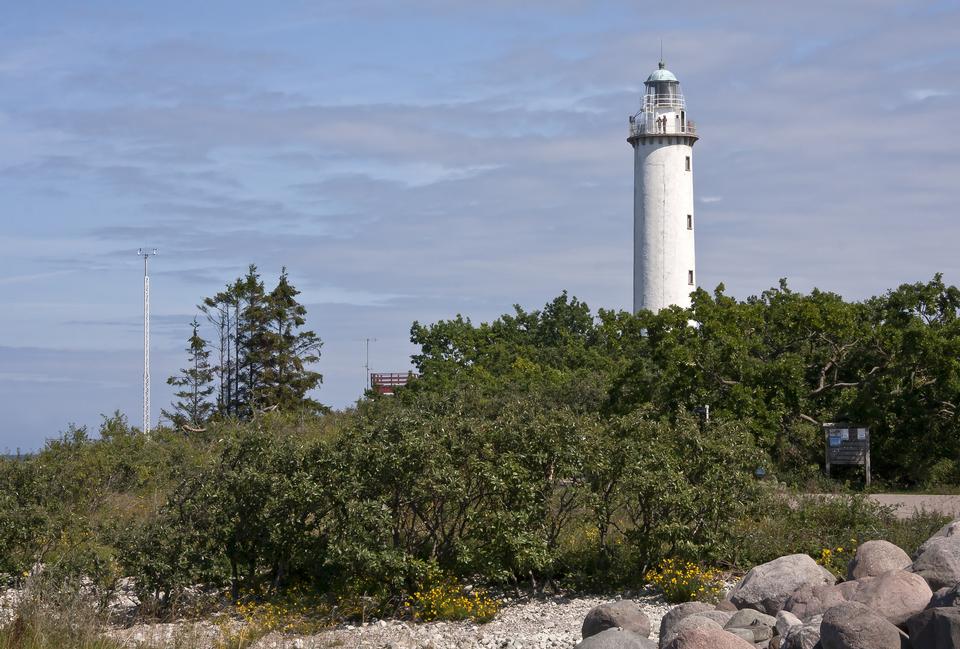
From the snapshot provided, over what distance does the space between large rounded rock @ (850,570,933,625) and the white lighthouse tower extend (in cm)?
3170

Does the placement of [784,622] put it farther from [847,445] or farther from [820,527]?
[847,445]

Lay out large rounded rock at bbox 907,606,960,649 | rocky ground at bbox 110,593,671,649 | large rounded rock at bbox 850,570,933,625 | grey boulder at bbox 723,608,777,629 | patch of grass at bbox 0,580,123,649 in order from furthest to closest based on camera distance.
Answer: rocky ground at bbox 110,593,671,649 → grey boulder at bbox 723,608,777,629 → large rounded rock at bbox 850,570,933,625 → patch of grass at bbox 0,580,123,649 → large rounded rock at bbox 907,606,960,649

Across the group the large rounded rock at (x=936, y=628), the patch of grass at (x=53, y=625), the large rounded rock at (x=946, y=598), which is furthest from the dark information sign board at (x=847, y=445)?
the patch of grass at (x=53, y=625)

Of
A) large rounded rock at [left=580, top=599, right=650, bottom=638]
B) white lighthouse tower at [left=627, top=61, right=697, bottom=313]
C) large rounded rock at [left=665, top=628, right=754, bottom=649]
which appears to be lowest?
large rounded rock at [left=580, top=599, right=650, bottom=638]

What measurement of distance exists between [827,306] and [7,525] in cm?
1931

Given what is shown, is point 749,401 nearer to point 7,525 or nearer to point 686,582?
point 686,582

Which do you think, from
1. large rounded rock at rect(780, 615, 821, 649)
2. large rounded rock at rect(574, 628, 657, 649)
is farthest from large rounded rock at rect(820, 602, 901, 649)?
large rounded rock at rect(574, 628, 657, 649)

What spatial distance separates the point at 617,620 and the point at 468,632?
2404 millimetres

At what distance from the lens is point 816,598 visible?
39.5ft

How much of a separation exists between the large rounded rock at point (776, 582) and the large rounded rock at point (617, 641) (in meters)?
1.88

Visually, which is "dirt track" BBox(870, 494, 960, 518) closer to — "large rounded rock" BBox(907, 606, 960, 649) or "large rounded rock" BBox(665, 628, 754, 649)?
"large rounded rock" BBox(907, 606, 960, 649)

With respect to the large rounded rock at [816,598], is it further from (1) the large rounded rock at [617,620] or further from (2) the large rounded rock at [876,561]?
(1) the large rounded rock at [617,620]

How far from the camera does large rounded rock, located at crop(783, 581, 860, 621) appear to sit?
11.7 m

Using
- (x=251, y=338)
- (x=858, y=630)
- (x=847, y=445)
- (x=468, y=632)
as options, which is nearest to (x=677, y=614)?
(x=858, y=630)
